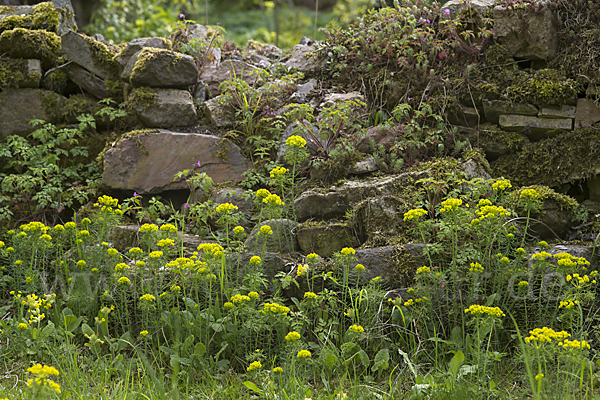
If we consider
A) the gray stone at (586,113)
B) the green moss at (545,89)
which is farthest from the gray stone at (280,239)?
the gray stone at (586,113)

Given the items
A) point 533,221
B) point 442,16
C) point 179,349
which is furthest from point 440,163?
point 179,349

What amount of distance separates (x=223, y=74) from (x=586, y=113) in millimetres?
3622

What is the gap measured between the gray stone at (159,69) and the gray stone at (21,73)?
875mm

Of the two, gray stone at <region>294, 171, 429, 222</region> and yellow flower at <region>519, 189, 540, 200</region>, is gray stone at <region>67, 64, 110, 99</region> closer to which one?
gray stone at <region>294, 171, 429, 222</region>

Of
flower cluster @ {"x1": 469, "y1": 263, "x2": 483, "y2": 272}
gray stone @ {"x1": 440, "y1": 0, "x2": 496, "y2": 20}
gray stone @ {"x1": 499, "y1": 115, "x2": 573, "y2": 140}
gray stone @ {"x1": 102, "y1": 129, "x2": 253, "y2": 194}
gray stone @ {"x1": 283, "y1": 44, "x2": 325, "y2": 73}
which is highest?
gray stone @ {"x1": 440, "y1": 0, "x2": 496, "y2": 20}

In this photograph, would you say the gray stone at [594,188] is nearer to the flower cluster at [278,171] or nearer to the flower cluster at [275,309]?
the flower cluster at [278,171]

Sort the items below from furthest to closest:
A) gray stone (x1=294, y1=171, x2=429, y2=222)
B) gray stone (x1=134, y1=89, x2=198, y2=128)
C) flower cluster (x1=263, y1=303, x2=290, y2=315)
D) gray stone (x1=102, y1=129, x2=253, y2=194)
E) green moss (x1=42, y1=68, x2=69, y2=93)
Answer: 1. green moss (x1=42, y1=68, x2=69, y2=93)
2. gray stone (x1=134, y1=89, x2=198, y2=128)
3. gray stone (x1=102, y1=129, x2=253, y2=194)
4. gray stone (x1=294, y1=171, x2=429, y2=222)
5. flower cluster (x1=263, y1=303, x2=290, y2=315)

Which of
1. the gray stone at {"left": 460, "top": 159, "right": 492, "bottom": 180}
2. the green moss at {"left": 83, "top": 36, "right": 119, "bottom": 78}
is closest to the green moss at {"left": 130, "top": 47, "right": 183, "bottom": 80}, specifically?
the green moss at {"left": 83, "top": 36, "right": 119, "bottom": 78}

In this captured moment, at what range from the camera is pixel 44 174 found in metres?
4.51

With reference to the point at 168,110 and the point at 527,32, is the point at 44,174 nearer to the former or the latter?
the point at 168,110

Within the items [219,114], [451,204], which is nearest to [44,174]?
[219,114]

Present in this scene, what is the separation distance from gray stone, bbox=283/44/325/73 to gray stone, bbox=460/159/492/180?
2.09 meters

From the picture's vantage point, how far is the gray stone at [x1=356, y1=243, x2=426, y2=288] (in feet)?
10.6

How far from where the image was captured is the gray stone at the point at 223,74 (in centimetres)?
512
